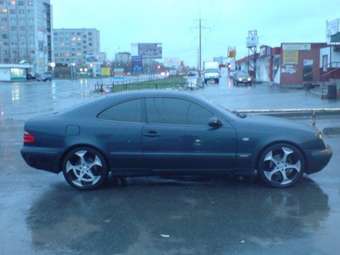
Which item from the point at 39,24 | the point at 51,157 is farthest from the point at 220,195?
the point at 39,24

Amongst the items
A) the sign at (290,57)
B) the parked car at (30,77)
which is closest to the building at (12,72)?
the parked car at (30,77)

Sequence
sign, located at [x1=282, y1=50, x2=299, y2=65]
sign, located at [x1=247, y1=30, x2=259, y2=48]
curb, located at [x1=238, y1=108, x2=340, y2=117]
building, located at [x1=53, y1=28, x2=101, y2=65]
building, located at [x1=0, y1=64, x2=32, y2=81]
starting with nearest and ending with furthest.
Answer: curb, located at [x1=238, y1=108, x2=340, y2=117] → sign, located at [x1=282, y1=50, x2=299, y2=65] → sign, located at [x1=247, y1=30, x2=259, y2=48] → building, located at [x1=0, y1=64, x2=32, y2=81] → building, located at [x1=53, y1=28, x2=101, y2=65]

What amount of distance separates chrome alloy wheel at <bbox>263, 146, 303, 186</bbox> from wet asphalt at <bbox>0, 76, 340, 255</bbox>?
6.5 inches

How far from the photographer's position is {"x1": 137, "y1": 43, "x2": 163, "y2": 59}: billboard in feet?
264

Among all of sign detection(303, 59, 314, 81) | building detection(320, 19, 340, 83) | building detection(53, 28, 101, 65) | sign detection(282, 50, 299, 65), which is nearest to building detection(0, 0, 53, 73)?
building detection(53, 28, 101, 65)

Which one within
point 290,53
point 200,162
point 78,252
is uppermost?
point 290,53

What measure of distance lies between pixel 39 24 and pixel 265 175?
158288 millimetres

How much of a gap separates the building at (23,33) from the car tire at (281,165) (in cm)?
14293

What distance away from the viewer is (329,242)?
4.97 m

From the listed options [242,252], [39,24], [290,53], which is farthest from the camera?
[39,24]

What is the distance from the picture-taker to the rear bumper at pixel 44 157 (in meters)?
7.15

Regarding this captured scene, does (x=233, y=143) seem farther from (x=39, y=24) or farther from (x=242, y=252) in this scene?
(x=39, y=24)

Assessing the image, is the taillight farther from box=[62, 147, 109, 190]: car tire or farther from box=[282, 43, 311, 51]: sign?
box=[282, 43, 311, 51]: sign

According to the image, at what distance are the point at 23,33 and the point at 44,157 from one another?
152801mm
